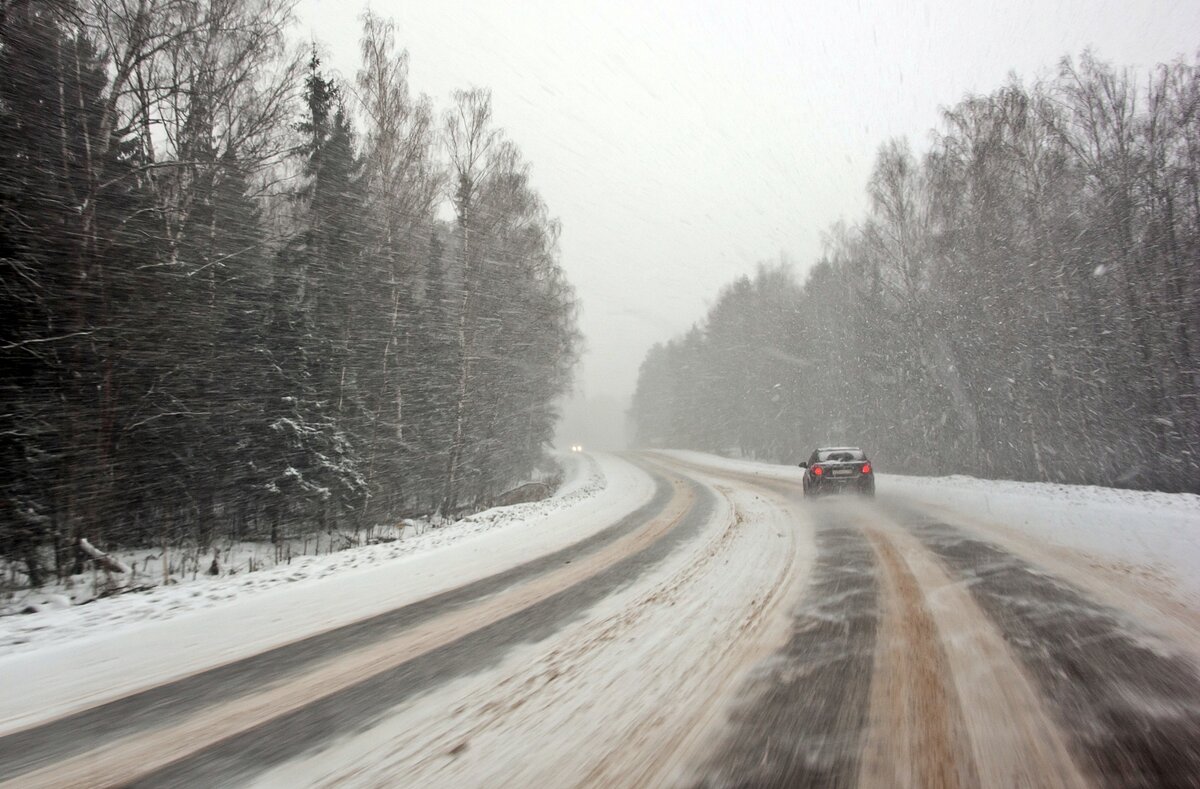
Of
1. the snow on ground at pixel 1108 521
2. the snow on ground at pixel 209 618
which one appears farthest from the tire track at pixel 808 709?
the snow on ground at pixel 209 618

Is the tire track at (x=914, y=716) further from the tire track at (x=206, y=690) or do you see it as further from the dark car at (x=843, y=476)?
the dark car at (x=843, y=476)

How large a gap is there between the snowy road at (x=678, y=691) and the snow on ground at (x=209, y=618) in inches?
1.8

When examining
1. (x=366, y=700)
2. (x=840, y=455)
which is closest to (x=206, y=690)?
(x=366, y=700)

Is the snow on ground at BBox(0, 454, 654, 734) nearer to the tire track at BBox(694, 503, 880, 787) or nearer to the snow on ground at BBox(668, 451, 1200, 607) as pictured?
the tire track at BBox(694, 503, 880, 787)

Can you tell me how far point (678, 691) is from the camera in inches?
117

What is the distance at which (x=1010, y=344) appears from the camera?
661 inches

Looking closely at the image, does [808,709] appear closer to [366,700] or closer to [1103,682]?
[1103,682]

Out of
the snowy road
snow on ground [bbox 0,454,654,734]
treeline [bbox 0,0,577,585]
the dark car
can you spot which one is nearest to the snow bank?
snow on ground [bbox 0,454,654,734]

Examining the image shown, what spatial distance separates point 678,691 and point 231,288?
12.8 meters

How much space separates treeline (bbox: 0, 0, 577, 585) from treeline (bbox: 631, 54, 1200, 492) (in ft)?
47.8

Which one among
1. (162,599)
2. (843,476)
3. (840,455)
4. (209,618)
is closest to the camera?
(209,618)

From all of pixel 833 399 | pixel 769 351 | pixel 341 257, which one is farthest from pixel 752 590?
pixel 769 351

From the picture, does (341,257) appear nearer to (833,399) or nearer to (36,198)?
(36,198)

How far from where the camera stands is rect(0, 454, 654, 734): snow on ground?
11.7 ft
